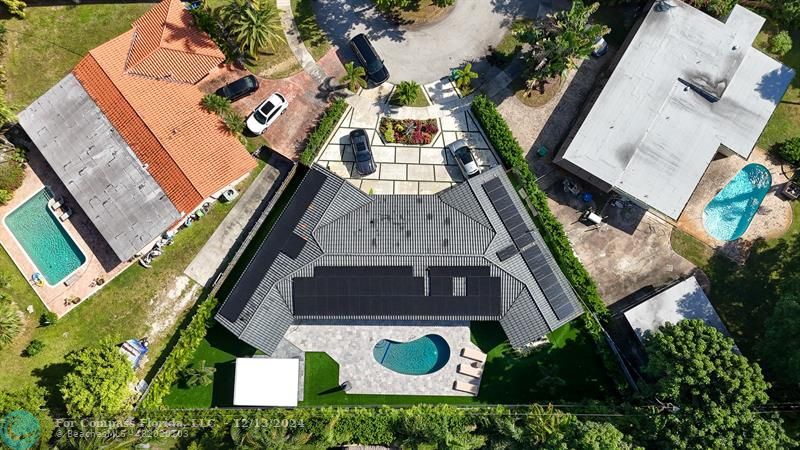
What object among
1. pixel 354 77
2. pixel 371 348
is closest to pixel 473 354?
pixel 371 348

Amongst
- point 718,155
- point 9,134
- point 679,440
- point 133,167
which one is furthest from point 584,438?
point 9,134

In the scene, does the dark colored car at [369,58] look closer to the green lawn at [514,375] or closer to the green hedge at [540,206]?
the green hedge at [540,206]

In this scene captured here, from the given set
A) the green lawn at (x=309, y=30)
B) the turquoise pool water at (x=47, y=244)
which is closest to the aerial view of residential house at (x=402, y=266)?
the green lawn at (x=309, y=30)

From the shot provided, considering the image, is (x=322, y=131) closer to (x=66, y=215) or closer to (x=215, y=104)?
(x=215, y=104)

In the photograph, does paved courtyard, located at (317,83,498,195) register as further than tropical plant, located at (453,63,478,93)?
Yes

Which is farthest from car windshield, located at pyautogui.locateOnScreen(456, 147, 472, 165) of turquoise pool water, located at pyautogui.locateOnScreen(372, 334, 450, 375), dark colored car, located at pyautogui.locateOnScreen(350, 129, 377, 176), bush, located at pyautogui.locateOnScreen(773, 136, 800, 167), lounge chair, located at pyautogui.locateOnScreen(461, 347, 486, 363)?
bush, located at pyautogui.locateOnScreen(773, 136, 800, 167)

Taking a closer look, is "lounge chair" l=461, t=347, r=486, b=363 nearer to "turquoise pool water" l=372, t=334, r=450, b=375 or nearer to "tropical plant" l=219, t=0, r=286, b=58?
"turquoise pool water" l=372, t=334, r=450, b=375

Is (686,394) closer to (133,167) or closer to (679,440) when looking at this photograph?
(679,440)
